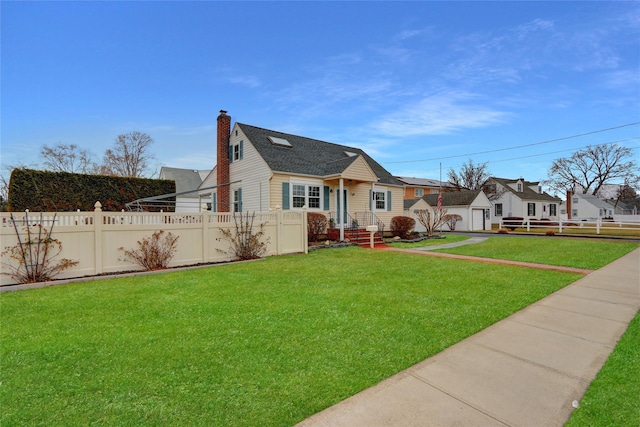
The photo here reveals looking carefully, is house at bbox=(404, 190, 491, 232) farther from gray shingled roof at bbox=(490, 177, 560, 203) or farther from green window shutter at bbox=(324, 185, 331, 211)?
green window shutter at bbox=(324, 185, 331, 211)

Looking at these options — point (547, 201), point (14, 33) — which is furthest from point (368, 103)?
point (547, 201)

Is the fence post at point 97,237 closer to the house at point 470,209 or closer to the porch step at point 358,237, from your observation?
the porch step at point 358,237

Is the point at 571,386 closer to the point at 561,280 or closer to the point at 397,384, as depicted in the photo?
the point at 397,384

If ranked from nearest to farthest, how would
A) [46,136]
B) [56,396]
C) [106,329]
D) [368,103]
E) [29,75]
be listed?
1. [56,396]
2. [106,329]
3. [29,75]
4. [368,103]
5. [46,136]

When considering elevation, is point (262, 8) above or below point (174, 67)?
above

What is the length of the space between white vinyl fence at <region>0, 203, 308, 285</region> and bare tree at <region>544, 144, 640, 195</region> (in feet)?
A: 181

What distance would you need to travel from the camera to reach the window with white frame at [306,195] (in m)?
15.8

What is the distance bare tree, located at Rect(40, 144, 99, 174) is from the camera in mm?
28719

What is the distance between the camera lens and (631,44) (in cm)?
→ 1338

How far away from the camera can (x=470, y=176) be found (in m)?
43.1

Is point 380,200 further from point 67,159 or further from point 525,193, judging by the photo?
point 525,193

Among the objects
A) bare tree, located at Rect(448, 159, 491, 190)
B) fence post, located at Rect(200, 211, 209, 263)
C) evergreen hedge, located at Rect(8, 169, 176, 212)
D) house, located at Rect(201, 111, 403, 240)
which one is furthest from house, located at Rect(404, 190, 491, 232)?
fence post, located at Rect(200, 211, 209, 263)

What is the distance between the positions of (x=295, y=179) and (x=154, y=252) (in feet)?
27.4

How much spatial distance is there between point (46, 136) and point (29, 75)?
64.4ft
